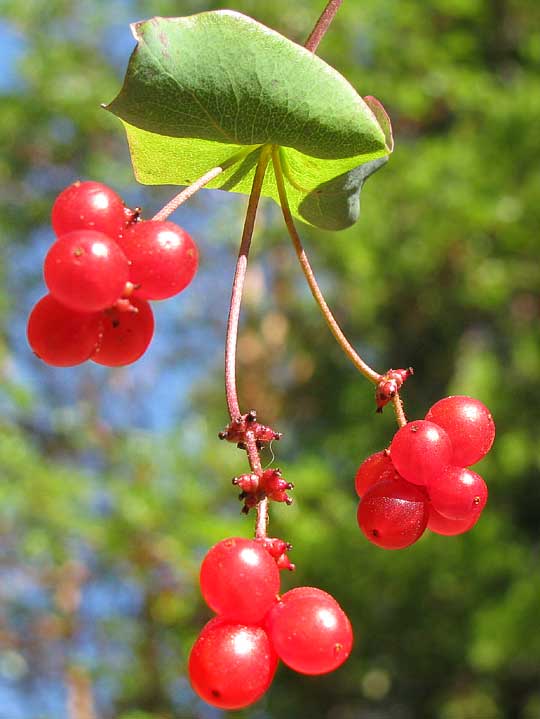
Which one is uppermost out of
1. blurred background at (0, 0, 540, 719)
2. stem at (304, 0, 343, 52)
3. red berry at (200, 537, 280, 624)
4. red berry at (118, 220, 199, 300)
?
blurred background at (0, 0, 540, 719)

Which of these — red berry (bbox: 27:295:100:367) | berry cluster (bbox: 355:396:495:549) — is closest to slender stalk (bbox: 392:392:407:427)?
berry cluster (bbox: 355:396:495:549)

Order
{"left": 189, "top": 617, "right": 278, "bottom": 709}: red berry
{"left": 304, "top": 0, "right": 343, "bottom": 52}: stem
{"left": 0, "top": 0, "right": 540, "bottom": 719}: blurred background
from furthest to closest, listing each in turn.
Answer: {"left": 0, "top": 0, "right": 540, "bottom": 719}: blurred background
{"left": 304, "top": 0, "right": 343, "bottom": 52}: stem
{"left": 189, "top": 617, "right": 278, "bottom": 709}: red berry

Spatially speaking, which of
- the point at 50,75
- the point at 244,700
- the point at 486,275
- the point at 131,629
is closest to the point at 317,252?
the point at 486,275

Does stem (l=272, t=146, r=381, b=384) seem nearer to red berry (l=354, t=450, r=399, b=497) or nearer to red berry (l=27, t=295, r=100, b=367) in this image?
red berry (l=354, t=450, r=399, b=497)

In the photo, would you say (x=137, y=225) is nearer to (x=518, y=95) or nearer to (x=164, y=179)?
(x=164, y=179)

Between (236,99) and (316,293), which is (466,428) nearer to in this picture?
(316,293)

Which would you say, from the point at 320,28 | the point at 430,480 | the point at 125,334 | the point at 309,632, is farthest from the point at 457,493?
the point at 320,28

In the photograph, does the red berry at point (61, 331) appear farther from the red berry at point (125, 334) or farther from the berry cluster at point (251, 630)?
the berry cluster at point (251, 630)
